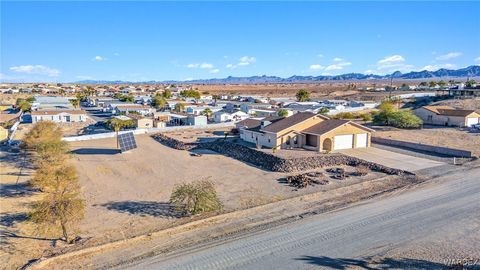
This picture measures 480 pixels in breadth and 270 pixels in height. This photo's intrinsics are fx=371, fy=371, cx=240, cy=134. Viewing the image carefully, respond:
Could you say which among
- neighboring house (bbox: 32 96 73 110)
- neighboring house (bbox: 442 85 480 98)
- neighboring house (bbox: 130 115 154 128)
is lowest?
neighboring house (bbox: 130 115 154 128)

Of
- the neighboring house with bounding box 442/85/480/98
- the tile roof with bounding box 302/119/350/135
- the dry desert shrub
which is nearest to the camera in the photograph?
the dry desert shrub

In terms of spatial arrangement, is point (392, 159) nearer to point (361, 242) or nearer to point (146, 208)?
point (361, 242)

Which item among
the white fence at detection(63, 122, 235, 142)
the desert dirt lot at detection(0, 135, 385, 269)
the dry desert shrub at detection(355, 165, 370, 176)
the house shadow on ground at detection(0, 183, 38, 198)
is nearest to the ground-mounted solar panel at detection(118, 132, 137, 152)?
the desert dirt lot at detection(0, 135, 385, 269)

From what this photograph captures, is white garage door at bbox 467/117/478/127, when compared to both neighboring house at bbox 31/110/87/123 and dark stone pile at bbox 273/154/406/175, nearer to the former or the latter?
dark stone pile at bbox 273/154/406/175

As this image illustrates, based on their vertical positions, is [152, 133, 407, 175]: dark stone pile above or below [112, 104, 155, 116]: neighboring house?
below

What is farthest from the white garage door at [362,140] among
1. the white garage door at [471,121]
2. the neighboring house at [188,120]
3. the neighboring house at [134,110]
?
the neighboring house at [134,110]

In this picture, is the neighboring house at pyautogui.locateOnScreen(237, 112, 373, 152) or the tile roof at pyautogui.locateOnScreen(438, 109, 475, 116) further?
the tile roof at pyautogui.locateOnScreen(438, 109, 475, 116)

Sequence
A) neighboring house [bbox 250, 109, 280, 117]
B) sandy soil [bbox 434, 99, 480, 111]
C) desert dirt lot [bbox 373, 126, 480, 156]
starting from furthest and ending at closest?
sandy soil [bbox 434, 99, 480, 111] → neighboring house [bbox 250, 109, 280, 117] → desert dirt lot [bbox 373, 126, 480, 156]

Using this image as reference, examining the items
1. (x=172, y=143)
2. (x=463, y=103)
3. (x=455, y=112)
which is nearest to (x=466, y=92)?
(x=463, y=103)
